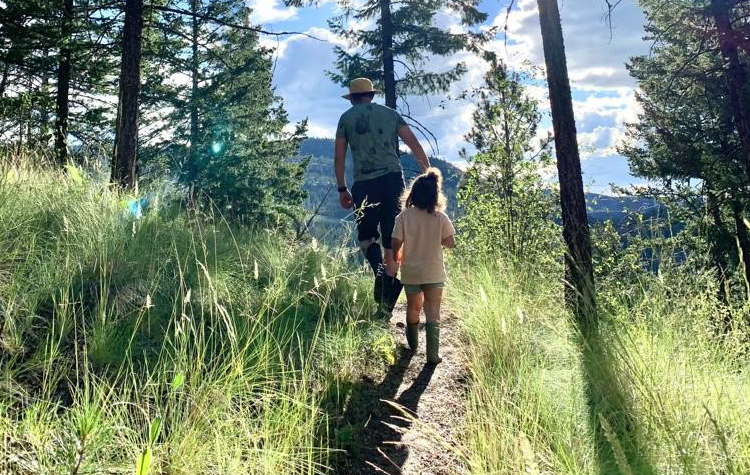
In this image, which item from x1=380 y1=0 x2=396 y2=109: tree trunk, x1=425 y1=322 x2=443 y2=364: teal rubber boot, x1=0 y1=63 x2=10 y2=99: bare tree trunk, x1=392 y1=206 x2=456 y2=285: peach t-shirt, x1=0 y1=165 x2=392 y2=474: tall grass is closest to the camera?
x1=0 y1=165 x2=392 y2=474: tall grass

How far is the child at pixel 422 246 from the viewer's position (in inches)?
181

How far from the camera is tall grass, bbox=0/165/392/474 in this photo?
2.18 m

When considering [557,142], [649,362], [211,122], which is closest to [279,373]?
[649,362]

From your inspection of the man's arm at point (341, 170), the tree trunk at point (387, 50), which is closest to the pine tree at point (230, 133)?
the tree trunk at point (387, 50)

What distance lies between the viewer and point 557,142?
19.4ft

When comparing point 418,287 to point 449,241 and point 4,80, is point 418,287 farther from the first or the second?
point 4,80

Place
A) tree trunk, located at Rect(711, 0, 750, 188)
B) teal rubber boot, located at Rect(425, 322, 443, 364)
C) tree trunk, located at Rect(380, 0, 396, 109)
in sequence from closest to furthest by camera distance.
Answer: teal rubber boot, located at Rect(425, 322, 443, 364) → tree trunk, located at Rect(711, 0, 750, 188) → tree trunk, located at Rect(380, 0, 396, 109)

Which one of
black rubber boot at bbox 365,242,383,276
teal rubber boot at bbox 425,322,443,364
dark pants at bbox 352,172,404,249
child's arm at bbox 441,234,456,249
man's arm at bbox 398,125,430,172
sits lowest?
teal rubber boot at bbox 425,322,443,364

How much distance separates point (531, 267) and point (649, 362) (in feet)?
11.9

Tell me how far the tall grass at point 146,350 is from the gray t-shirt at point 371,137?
1034 millimetres

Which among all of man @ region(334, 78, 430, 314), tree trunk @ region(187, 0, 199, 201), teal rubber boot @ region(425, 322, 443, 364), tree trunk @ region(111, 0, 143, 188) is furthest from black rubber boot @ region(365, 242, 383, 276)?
tree trunk @ region(187, 0, 199, 201)

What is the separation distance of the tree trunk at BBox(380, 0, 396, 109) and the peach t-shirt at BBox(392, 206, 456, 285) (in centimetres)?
1111

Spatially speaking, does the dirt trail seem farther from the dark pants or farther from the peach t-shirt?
the dark pants

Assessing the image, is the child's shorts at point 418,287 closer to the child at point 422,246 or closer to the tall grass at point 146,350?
the child at point 422,246
